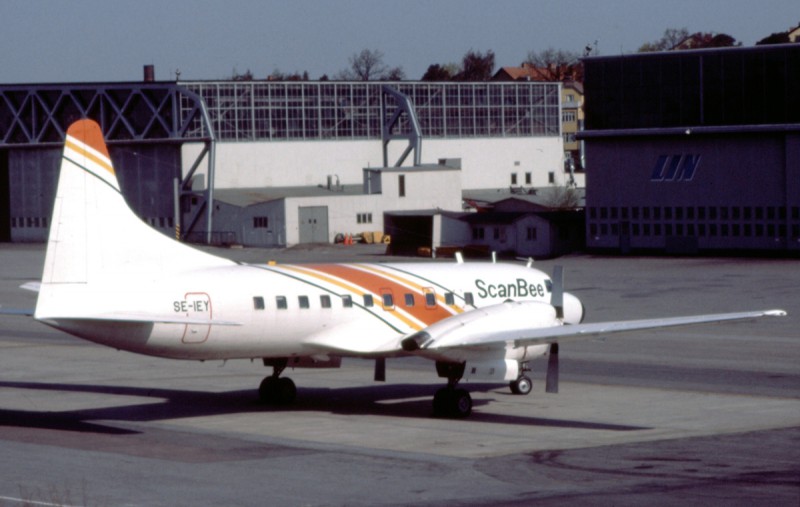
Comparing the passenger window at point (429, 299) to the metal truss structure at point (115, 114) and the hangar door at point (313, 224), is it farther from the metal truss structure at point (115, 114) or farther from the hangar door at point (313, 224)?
the metal truss structure at point (115, 114)

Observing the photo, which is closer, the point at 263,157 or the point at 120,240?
the point at 120,240

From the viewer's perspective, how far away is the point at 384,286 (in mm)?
31609

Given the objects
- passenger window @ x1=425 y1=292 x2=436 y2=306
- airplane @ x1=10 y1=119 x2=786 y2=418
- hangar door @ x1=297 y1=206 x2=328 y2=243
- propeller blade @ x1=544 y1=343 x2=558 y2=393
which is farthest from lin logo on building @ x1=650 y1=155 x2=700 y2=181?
propeller blade @ x1=544 y1=343 x2=558 y2=393

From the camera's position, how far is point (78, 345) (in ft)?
161

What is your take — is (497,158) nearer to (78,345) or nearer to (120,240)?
(78,345)

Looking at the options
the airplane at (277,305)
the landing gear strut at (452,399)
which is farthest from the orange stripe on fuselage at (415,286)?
the landing gear strut at (452,399)

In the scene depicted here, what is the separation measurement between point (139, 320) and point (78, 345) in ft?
76.1

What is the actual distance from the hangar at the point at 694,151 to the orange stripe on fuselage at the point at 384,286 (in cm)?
5390

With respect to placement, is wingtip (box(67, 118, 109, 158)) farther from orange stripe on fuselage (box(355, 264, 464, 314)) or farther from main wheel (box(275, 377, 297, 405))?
main wheel (box(275, 377, 297, 405))

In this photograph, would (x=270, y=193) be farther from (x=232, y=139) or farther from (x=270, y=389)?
(x=270, y=389)

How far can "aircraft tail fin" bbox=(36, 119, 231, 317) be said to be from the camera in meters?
26.9

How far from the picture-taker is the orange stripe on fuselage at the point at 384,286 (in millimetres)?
31484

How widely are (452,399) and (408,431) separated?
2.06 metres

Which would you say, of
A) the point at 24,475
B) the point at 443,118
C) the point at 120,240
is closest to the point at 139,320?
the point at 120,240
